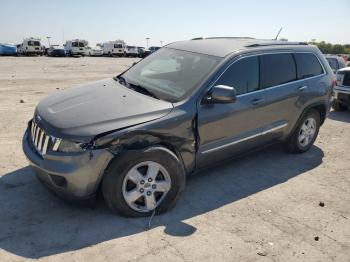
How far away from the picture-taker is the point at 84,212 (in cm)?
386

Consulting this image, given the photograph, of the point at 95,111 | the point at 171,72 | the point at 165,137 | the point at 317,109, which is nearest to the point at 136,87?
the point at 171,72

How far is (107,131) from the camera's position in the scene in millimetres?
3469

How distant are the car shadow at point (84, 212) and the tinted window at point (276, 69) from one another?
1.28 metres

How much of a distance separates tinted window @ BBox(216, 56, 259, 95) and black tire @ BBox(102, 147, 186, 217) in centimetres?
116

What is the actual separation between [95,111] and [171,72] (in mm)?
1294

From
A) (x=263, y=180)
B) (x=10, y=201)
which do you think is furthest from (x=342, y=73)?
(x=10, y=201)

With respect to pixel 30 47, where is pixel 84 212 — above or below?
above

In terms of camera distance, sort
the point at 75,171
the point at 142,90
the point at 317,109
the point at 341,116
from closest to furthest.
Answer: the point at 75,171, the point at 142,90, the point at 317,109, the point at 341,116

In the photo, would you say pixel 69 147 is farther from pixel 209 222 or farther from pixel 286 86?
pixel 286 86

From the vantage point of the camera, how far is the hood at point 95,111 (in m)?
3.50

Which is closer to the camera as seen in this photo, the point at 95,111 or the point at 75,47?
the point at 95,111

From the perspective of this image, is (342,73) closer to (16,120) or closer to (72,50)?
(16,120)

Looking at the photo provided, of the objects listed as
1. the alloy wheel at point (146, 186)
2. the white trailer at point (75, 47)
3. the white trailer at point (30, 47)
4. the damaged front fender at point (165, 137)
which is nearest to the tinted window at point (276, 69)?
the damaged front fender at point (165, 137)

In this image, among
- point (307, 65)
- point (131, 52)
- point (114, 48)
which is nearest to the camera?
point (307, 65)
